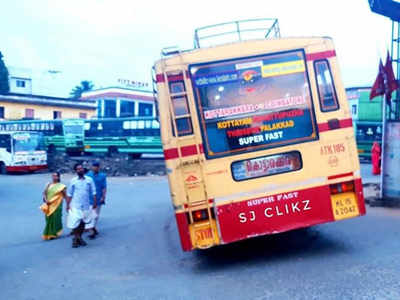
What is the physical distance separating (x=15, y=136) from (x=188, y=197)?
21313 mm

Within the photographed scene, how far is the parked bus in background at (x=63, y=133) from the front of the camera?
33.1 metres

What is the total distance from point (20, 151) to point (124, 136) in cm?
746

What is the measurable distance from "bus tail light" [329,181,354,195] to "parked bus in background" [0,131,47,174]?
22014 millimetres

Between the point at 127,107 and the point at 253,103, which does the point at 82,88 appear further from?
the point at 253,103

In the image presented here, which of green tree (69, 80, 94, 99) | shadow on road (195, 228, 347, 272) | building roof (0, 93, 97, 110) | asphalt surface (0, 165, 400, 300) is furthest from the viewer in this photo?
green tree (69, 80, 94, 99)

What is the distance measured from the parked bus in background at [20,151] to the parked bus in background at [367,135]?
18.7m

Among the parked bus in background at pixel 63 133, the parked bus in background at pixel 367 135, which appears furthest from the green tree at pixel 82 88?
the parked bus in background at pixel 367 135

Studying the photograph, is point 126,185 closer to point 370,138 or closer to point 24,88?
point 370,138

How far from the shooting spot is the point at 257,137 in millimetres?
6164

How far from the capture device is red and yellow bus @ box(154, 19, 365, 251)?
6.01 m

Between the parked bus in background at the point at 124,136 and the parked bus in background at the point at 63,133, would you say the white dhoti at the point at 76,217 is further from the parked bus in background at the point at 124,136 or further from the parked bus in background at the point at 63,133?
the parked bus in background at the point at 63,133

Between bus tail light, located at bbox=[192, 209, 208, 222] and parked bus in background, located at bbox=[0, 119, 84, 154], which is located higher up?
parked bus in background, located at bbox=[0, 119, 84, 154]

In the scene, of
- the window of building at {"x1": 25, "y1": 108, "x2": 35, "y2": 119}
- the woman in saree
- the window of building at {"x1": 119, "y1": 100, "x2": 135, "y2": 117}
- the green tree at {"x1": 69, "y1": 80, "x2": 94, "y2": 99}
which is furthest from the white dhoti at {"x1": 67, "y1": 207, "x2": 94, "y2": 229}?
the green tree at {"x1": 69, "y1": 80, "x2": 94, "y2": 99}

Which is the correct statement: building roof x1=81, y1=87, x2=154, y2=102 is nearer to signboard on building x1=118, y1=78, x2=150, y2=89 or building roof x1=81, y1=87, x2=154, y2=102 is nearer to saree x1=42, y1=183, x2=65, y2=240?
signboard on building x1=118, y1=78, x2=150, y2=89
